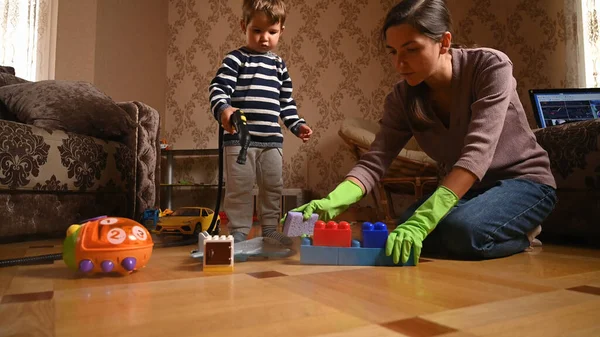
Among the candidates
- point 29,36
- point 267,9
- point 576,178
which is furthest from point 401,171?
point 29,36

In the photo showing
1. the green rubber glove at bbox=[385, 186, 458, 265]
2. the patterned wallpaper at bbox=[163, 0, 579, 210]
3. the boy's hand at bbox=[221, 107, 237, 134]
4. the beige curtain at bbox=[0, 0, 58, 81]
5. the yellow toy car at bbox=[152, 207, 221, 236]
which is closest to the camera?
the green rubber glove at bbox=[385, 186, 458, 265]

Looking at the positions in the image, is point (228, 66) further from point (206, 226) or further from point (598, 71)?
point (598, 71)

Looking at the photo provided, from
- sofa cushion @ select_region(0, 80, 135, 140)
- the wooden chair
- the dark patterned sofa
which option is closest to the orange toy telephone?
sofa cushion @ select_region(0, 80, 135, 140)

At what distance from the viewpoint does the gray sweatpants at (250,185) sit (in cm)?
129

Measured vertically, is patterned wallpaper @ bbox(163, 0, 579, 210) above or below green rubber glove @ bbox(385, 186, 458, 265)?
above

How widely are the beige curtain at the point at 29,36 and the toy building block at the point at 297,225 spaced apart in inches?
103

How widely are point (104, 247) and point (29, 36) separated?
106 inches

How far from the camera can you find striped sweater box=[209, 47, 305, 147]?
1.30m

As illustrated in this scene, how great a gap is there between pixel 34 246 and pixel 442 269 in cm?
119

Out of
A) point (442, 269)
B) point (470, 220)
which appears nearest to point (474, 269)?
point (442, 269)

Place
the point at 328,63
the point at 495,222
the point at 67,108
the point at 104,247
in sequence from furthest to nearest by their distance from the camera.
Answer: the point at 328,63
the point at 67,108
the point at 495,222
the point at 104,247

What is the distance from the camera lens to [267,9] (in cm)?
121

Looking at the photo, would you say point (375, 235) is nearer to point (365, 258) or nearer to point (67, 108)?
point (365, 258)

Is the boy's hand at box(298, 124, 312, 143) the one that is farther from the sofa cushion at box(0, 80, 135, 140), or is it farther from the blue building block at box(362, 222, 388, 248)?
the sofa cushion at box(0, 80, 135, 140)
